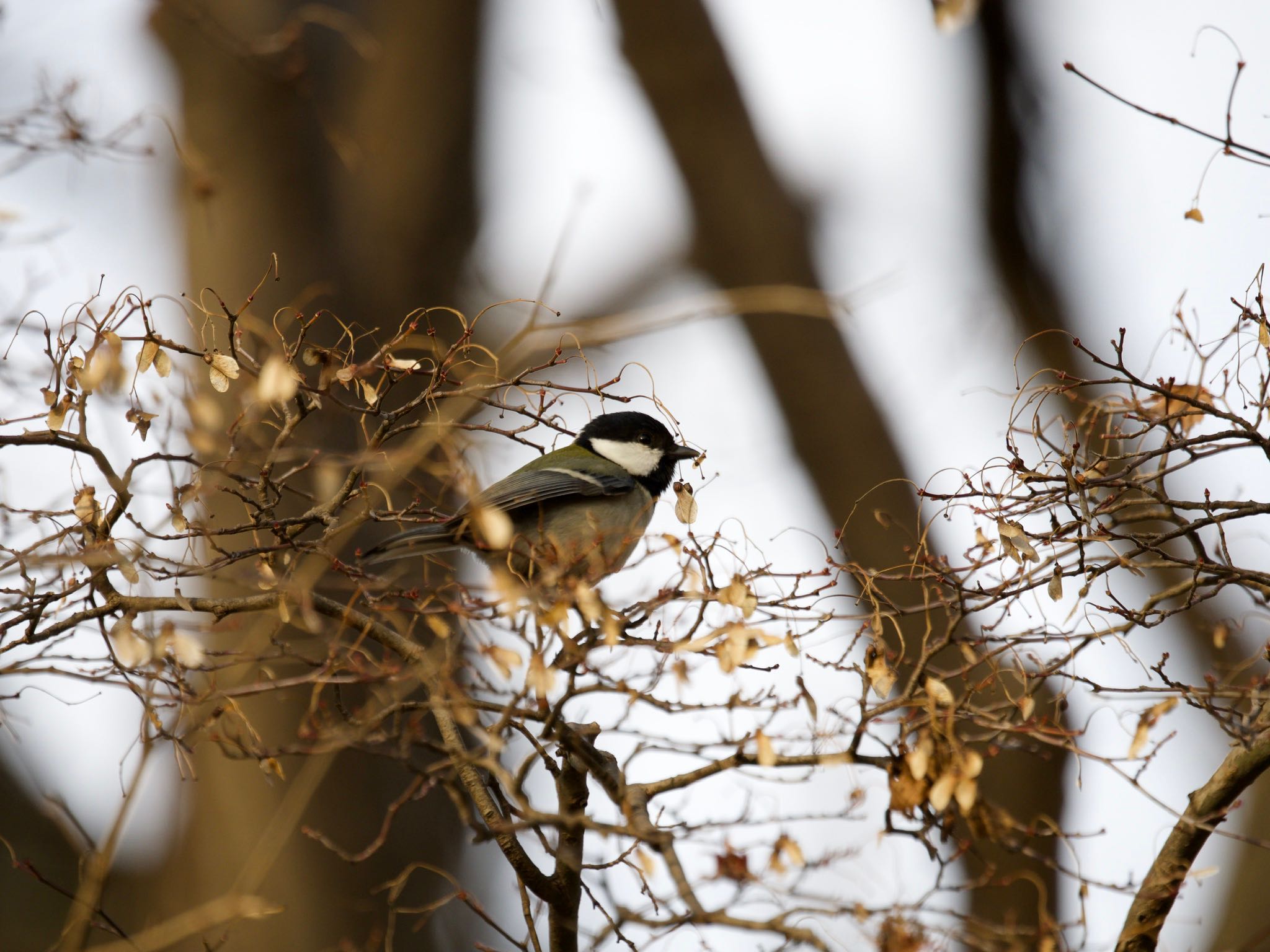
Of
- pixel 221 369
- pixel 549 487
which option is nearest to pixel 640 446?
pixel 549 487

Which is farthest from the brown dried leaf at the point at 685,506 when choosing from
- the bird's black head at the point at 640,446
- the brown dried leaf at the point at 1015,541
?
the bird's black head at the point at 640,446

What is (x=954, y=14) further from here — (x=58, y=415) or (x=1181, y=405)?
(x=58, y=415)

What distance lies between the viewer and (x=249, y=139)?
584cm

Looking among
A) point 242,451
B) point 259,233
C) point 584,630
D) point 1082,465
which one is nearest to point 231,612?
point 242,451

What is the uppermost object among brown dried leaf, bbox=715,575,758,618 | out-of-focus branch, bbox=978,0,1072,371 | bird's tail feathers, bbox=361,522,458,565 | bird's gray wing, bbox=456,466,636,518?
out-of-focus branch, bbox=978,0,1072,371

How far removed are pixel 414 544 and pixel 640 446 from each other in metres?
1.20

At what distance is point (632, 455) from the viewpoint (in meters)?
4.18

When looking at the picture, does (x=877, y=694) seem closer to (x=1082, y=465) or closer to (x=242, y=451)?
(x=1082, y=465)

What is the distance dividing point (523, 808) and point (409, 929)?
3.97m

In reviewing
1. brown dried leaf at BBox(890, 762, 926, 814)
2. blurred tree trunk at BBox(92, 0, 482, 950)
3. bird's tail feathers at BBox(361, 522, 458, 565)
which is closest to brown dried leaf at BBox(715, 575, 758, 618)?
brown dried leaf at BBox(890, 762, 926, 814)

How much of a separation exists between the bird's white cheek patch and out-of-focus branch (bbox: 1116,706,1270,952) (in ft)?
7.74

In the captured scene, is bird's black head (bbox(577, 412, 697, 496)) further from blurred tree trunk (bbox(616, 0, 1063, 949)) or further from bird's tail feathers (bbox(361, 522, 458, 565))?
blurred tree trunk (bbox(616, 0, 1063, 949))

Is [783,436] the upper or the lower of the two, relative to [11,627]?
upper

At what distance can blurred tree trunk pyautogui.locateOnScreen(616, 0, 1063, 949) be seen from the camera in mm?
5516
